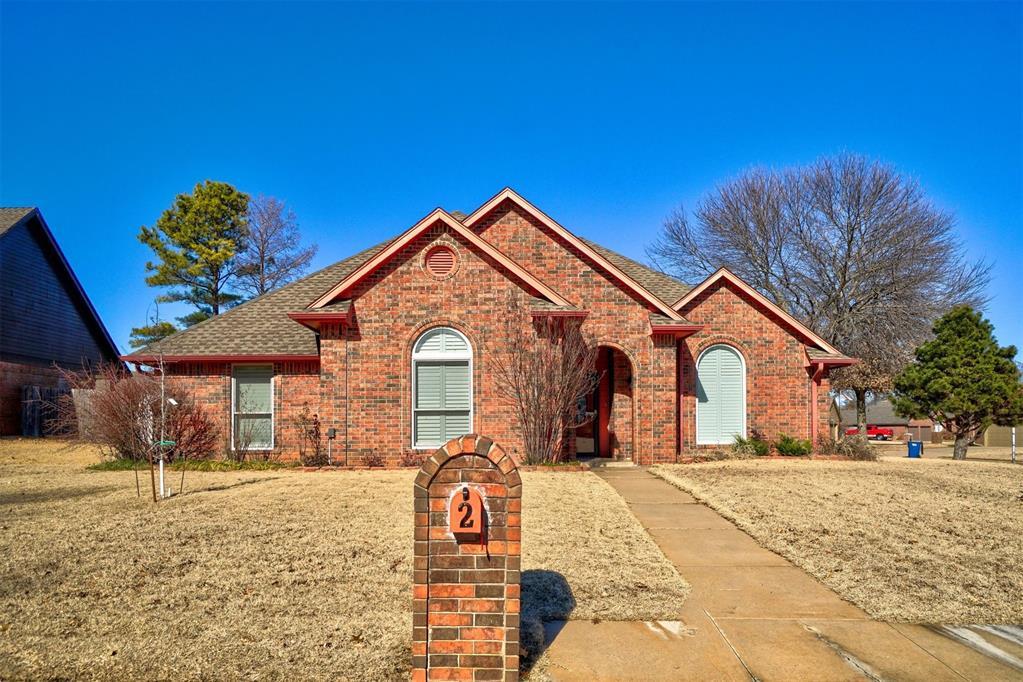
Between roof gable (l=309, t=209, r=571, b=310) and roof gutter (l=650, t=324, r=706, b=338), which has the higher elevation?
roof gable (l=309, t=209, r=571, b=310)

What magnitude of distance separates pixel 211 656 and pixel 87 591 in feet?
7.47

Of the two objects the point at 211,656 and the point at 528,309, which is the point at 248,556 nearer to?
the point at 211,656

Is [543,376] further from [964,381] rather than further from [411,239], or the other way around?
[964,381]

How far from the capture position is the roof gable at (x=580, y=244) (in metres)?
16.7

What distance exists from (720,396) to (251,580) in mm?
13828

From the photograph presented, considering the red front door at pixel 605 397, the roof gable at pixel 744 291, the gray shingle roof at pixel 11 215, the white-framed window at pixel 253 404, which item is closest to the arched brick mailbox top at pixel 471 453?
the red front door at pixel 605 397

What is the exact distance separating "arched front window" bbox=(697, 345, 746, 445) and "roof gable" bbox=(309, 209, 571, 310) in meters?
4.70

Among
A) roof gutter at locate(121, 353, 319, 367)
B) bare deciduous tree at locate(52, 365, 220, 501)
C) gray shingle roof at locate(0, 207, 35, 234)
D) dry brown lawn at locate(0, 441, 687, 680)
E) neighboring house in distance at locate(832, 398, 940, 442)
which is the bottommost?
neighboring house in distance at locate(832, 398, 940, 442)

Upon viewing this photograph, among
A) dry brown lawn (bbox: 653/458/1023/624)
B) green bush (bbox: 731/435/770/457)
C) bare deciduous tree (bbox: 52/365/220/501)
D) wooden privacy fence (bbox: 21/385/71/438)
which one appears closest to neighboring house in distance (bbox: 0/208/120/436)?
wooden privacy fence (bbox: 21/385/71/438)

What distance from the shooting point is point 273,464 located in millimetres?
16562

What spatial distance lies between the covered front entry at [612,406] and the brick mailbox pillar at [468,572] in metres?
12.1

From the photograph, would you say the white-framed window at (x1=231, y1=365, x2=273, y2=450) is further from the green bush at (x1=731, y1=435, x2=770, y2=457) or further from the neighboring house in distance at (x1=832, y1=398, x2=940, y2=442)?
the neighboring house in distance at (x1=832, y1=398, x2=940, y2=442)

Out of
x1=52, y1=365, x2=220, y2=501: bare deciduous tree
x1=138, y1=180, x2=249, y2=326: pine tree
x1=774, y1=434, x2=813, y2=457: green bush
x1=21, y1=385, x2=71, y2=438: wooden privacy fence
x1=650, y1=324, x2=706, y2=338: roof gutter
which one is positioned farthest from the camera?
x1=138, y1=180, x2=249, y2=326: pine tree

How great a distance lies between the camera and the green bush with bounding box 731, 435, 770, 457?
1794 centimetres
